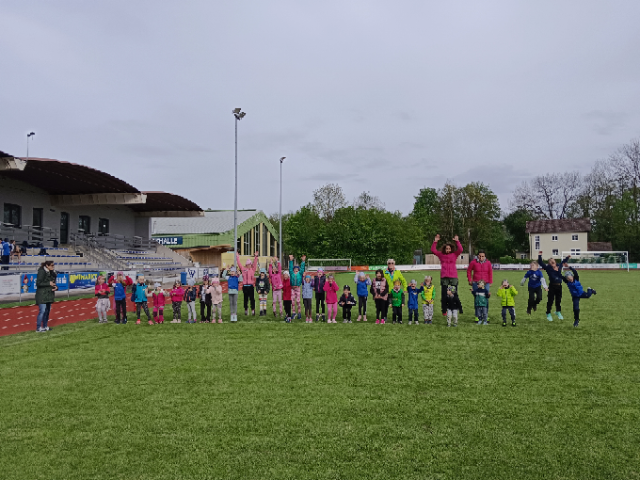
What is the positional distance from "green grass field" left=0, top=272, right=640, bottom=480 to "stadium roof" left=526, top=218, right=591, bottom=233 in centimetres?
7133

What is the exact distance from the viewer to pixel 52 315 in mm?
15641

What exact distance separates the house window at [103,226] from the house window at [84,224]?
1.29 meters

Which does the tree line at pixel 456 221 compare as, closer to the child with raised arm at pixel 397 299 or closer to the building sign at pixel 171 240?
the building sign at pixel 171 240

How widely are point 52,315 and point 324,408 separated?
13197 mm

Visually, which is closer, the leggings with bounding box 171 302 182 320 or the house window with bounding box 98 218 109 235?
the leggings with bounding box 171 302 182 320

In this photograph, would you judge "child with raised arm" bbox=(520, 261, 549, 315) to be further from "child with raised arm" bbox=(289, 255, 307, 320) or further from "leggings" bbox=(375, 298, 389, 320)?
"child with raised arm" bbox=(289, 255, 307, 320)

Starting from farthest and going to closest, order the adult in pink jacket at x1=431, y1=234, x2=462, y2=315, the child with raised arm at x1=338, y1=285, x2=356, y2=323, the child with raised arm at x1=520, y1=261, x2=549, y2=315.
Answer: the child with raised arm at x1=338, y1=285, x2=356, y2=323, the child with raised arm at x1=520, y1=261, x2=549, y2=315, the adult in pink jacket at x1=431, y1=234, x2=462, y2=315

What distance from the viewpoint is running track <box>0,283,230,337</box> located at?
13105 mm

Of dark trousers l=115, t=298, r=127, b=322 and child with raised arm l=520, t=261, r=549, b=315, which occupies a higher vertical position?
child with raised arm l=520, t=261, r=549, b=315

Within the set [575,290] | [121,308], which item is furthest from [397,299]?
[121,308]

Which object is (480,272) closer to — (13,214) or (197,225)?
(13,214)

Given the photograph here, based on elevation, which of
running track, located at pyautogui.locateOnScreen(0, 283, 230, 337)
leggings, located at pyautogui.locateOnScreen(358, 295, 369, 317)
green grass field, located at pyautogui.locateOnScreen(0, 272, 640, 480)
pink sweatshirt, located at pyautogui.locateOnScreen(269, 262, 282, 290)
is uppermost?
pink sweatshirt, located at pyautogui.locateOnScreen(269, 262, 282, 290)

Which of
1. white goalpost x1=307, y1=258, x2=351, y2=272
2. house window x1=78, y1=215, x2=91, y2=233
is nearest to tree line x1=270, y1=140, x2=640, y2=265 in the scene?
white goalpost x1=307, y1=258, x2=351, y2=272

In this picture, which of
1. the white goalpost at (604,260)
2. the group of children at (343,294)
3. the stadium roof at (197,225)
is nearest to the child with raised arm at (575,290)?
the group of children at (343,294)
